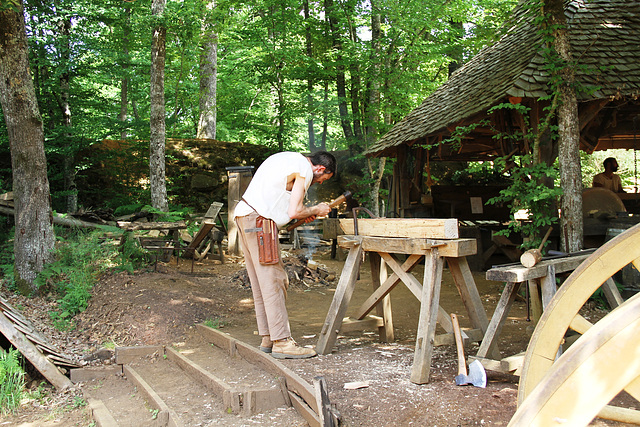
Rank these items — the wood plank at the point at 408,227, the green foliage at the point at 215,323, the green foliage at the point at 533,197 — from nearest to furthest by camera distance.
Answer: the wood plank at the point at 408,227 < the green foliage at the point at 215,323 < the green foliage at the point at 533,197

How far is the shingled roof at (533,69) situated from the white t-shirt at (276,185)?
414 centimetres

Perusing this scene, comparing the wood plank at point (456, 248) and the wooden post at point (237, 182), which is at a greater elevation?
the wooden post at point (237, 182)

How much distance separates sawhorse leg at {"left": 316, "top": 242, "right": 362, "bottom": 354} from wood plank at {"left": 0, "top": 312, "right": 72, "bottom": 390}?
2.62m

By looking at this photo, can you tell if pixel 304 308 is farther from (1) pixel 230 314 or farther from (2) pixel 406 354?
(2) pixel 406 354

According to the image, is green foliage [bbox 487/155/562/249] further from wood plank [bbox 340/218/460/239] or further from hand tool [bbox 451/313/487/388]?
hand tool [bbox 451/313/487/388]

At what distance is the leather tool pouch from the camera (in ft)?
14.5

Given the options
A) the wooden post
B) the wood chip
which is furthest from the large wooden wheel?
the wooden post

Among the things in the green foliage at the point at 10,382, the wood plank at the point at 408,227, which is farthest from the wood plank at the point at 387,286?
the green foliage at the point at 10,382

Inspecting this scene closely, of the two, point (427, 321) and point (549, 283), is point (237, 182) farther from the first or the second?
point (549, 283)

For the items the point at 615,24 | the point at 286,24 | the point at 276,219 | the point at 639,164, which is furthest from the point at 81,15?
the point at 639,164

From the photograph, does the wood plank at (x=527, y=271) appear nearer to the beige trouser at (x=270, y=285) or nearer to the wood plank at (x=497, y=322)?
the wood plank at (x=497, y=322)

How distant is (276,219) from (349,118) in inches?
377

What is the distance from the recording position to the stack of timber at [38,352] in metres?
4.77

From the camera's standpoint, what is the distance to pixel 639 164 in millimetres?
18625
